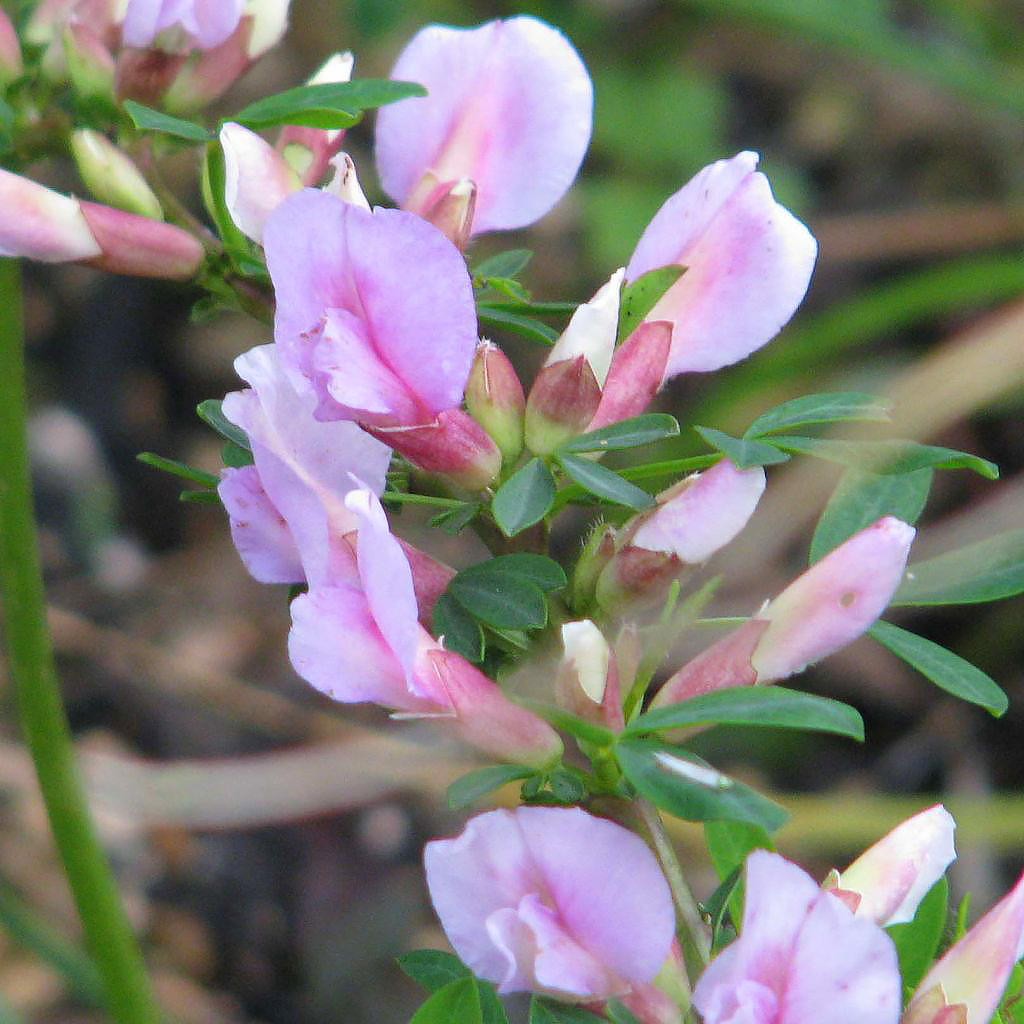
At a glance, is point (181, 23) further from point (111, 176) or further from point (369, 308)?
point (369, 308)

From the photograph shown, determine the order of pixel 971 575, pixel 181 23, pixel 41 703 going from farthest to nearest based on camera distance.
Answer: pixel 41 703 → pixel 181 23 → pixel 971 575

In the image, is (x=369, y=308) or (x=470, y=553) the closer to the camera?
(x=369, y=308)

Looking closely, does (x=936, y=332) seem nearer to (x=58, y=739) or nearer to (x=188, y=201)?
(x=188, y=201)

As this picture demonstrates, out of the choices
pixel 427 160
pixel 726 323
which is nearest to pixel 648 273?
pixel 726 323

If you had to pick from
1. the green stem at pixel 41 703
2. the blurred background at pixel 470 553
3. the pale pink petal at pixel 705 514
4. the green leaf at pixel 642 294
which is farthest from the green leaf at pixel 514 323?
the blurred background at pixel 470 553

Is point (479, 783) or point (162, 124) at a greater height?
point (162, 124)

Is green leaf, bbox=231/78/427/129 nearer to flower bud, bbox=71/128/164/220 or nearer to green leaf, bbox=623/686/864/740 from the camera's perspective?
flower bud, bbox=71/128/164/220

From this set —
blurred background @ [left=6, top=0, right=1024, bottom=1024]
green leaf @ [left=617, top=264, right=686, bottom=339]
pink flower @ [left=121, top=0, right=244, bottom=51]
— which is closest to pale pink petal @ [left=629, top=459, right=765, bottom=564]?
green leaf @ [left=617, top=264, right=686, bottom=339]

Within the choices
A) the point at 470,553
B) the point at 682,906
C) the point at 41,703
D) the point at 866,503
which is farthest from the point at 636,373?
the point at 470,553
